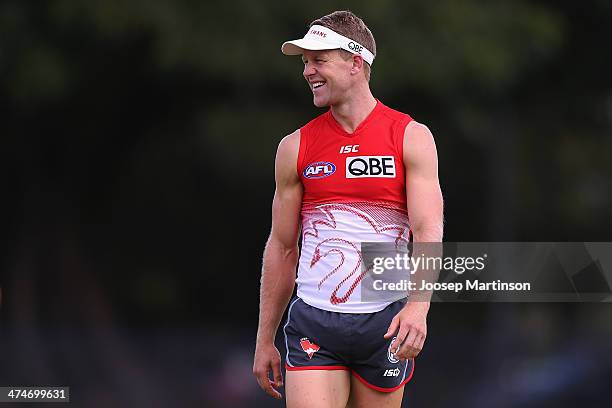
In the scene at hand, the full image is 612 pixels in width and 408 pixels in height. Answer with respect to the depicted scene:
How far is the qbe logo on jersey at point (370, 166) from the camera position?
629 centimetres

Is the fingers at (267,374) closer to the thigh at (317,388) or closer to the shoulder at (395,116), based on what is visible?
the thigh at (317,388)

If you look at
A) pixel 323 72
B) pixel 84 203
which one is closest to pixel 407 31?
pixel 84 203

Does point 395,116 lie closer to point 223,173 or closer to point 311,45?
point 311,45

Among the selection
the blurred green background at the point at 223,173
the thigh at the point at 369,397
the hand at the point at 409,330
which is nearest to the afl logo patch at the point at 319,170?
the hand at the point at 409,330

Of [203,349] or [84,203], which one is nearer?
[203,349]

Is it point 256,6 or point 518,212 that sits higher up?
point 256,6

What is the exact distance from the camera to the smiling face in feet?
20.9

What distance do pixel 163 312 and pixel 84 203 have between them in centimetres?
261

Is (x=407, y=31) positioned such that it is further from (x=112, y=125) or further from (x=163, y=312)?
(x=163, y=312)

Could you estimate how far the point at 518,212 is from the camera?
20.6 m

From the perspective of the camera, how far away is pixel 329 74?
639cm

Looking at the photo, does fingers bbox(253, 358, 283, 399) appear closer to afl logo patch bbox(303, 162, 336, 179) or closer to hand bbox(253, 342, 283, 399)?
→ hand bbox(253, 342, 283, 399)

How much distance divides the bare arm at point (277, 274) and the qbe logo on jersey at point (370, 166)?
0.32 m

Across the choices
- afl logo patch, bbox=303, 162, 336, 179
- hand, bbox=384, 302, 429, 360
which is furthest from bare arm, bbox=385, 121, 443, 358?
afl logo patch, bbox=303, 162, 336, 179
